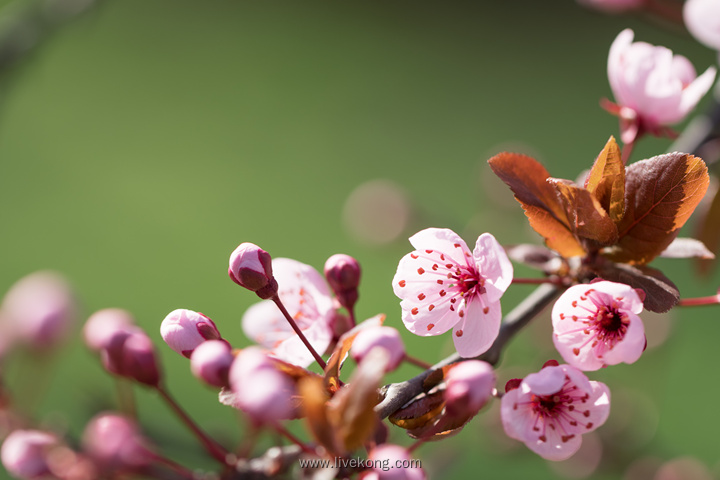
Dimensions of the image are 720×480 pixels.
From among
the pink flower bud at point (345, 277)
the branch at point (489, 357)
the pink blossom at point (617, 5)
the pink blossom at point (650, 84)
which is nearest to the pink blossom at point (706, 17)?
the pink blossom at point (650, 84)

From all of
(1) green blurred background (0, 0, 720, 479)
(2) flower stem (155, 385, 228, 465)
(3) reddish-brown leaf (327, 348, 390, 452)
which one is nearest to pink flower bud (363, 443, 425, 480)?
(3) reddish-brown leaf (327, 348, 390, 452)

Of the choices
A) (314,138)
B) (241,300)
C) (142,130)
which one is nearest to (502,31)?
(314,138)

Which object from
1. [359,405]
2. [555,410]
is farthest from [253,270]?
[555,410]

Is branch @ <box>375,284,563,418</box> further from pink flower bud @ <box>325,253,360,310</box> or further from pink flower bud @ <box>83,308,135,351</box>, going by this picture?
pink flower bud @ <box>83,308,135,351</box>

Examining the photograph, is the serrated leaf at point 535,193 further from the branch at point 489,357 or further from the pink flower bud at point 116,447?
the pink flower bud at point 116,447

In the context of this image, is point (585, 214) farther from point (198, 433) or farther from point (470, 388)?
point (198, 433)

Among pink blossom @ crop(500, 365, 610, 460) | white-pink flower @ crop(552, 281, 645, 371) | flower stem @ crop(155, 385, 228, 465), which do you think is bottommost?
pink blossom @ crop(500, 365, 610, 460)
